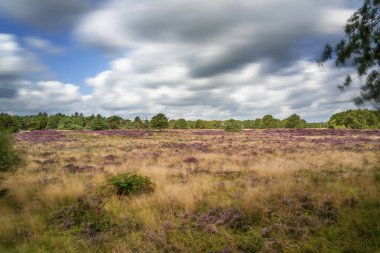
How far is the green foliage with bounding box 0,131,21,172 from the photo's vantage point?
34.8 feet

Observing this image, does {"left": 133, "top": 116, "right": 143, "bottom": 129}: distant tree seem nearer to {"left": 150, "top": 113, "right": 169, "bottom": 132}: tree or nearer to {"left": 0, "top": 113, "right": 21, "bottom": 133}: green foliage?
{"left": 150, "top": 113, "right": 169, "bottom": 132}: tree

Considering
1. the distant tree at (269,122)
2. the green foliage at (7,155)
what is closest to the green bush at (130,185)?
the green foliage at (7,155)

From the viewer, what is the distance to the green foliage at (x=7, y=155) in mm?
10617

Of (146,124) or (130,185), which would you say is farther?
(146,124)

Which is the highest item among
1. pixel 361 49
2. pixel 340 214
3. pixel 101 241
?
pixel 361 49

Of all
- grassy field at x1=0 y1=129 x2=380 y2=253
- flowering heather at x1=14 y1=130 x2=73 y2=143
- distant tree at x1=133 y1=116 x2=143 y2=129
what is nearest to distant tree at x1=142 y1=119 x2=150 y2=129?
distant tree at x1=133 y1=116 x2=143 y2=129

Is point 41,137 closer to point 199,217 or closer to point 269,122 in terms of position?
point 199,217

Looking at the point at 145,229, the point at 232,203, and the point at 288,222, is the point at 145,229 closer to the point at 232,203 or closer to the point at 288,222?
the point at 232,203

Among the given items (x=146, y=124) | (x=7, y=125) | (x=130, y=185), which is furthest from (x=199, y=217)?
(x=146, y=124)

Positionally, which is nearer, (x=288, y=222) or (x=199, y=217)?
(x=288, y=222)

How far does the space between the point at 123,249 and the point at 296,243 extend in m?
4.38

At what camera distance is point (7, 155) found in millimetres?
10773

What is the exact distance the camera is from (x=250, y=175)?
14.3 m

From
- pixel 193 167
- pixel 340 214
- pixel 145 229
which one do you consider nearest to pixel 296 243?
pixel 340 214
